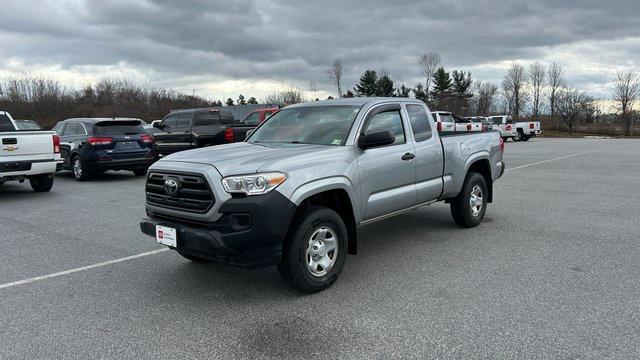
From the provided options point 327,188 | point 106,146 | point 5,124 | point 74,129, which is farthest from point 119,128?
point 327,188

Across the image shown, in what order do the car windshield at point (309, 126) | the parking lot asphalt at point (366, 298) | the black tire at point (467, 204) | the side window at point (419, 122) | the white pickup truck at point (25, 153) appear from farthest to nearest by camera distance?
the white pickup truck at point (25, 153) < the black tire at point (467, 204) < the side window at point (419, 122) < the car windshield at point (309, 126) < the parking lot asphalt at point (366, 298)

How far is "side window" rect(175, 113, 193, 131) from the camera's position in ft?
48.0

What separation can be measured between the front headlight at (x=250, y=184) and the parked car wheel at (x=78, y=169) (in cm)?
1018

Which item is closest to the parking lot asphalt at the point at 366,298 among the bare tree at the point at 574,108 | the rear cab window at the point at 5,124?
the rear cab window at the point at 5,124

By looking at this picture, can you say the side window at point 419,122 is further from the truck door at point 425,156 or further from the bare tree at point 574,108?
the bare tree at point 574,108

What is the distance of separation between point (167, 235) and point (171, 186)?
1.42 feet

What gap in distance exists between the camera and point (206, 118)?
14.8m

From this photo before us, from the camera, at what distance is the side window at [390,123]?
5.37 m

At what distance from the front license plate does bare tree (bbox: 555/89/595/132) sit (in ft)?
199

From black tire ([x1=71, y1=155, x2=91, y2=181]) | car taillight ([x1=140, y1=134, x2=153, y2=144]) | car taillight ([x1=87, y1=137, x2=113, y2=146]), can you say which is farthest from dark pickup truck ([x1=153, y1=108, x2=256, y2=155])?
black tire ([x1=71, y1=155, x2=91, y2=181])

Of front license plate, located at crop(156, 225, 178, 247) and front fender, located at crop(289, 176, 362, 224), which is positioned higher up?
front fender, located at crop(289, 176, 362, 224)

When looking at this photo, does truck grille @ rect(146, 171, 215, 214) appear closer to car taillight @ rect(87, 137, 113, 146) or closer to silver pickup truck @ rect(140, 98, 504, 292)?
silver pickup truck @ rect(140, 98, 504, 292)

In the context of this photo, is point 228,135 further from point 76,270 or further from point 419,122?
point 76,270

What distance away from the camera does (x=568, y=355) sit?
3.24 metres
